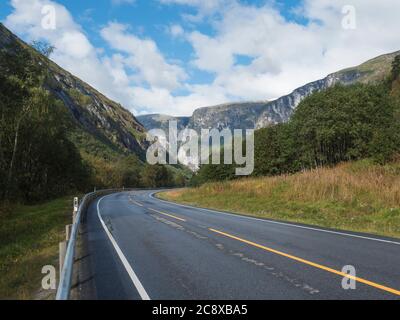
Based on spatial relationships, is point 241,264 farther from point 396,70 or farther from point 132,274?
point 396,70

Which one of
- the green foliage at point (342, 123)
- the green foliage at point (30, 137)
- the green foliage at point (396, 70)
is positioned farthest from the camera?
the green foliage at point (396, 70)

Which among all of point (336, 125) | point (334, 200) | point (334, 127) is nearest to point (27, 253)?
point (334, 200)

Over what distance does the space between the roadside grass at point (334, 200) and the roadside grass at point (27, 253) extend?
10.3 meters

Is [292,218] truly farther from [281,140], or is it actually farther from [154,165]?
[154,165]

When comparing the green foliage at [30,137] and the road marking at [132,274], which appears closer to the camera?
the road marking at [132,274]

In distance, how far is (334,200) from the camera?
20281 millimetres

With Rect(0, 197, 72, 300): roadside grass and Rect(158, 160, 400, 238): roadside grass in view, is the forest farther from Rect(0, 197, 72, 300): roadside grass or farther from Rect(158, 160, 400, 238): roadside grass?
Rect(0, 197, 72, 300): roadside grass

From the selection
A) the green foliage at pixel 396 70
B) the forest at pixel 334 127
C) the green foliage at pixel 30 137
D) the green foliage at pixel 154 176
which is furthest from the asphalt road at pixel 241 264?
the green foliage at pixel 154 176

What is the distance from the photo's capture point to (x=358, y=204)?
18750 mm

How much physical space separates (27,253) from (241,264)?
744 cm

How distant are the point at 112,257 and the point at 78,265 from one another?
930 mm

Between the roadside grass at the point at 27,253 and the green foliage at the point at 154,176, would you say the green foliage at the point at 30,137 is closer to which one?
the roadside grass at the point at 27,253

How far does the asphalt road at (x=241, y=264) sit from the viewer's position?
6.74 m
